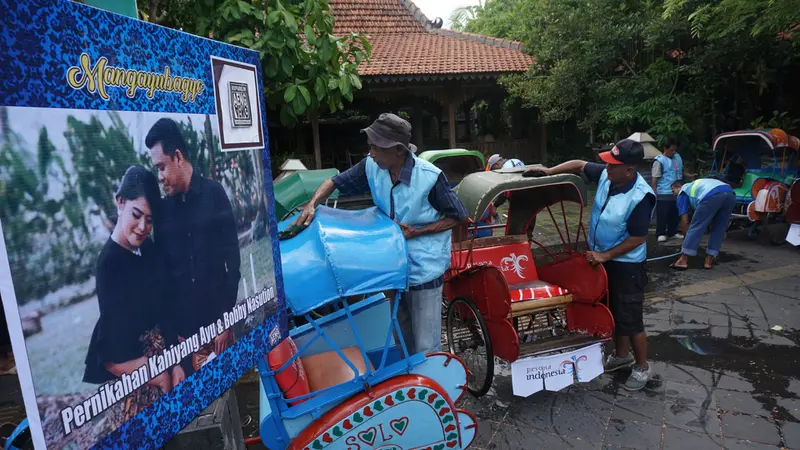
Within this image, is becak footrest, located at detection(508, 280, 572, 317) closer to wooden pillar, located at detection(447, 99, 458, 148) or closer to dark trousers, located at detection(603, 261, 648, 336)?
dark trousers, located at detection(603, 261, 648, 336)

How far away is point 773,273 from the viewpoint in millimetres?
Answer: 6328

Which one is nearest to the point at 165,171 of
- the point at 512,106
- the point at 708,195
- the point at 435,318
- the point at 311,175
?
the point at 435,318

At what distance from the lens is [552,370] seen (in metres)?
3.44

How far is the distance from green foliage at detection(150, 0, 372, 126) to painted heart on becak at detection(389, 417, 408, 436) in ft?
7.17

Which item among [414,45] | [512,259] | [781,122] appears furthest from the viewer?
[414,45]

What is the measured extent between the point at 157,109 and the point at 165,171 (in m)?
0.17

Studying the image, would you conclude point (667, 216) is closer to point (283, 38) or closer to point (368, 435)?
point (283, 38)

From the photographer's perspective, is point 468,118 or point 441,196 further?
point 468,118

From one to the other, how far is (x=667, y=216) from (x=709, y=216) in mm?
1892

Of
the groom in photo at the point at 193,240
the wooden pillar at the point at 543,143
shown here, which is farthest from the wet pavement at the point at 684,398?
the wooden pillar at the point at 543,143

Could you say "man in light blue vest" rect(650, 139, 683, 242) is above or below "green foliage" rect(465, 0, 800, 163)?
below

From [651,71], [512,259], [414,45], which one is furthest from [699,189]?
[414,45]

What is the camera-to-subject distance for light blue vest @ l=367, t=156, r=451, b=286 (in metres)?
3.01

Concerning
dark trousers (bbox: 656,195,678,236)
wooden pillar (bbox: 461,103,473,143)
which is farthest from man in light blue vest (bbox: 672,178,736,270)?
wooden pillar (bbox: 461,103,473,143)
